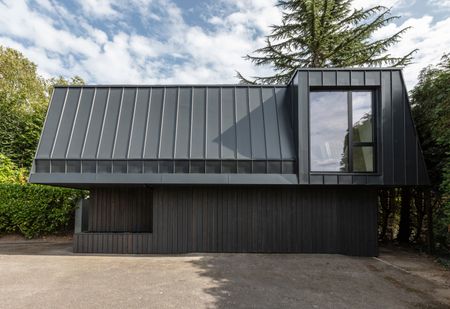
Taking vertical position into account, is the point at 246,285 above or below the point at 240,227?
below

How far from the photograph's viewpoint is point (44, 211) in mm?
9680

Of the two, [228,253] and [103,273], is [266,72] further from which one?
[103,273]

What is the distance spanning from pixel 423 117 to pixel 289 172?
4263mm

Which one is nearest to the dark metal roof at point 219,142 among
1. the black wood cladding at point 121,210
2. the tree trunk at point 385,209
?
the black wood cladding at point 121,210

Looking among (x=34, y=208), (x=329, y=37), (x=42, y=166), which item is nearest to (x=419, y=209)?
(x=329, y=37)

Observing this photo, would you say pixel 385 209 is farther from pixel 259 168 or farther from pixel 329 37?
pixel 329 37

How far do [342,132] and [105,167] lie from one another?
6.34m

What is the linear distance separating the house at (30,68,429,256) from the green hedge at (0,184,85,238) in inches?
117

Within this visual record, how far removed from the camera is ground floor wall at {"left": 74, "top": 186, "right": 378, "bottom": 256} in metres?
7.25

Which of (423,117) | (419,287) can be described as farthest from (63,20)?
(419,287)

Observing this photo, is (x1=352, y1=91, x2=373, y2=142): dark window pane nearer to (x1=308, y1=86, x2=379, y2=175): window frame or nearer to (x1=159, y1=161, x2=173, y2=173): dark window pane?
(x1=308, y1=86, x2=379, y2=175): window frame

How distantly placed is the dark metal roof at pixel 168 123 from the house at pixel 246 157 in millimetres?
31

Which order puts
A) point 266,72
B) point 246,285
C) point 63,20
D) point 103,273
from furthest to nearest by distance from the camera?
point 266,72, point 63,20, point 103,273, point 246,285

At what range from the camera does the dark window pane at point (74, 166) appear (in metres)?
6.89
